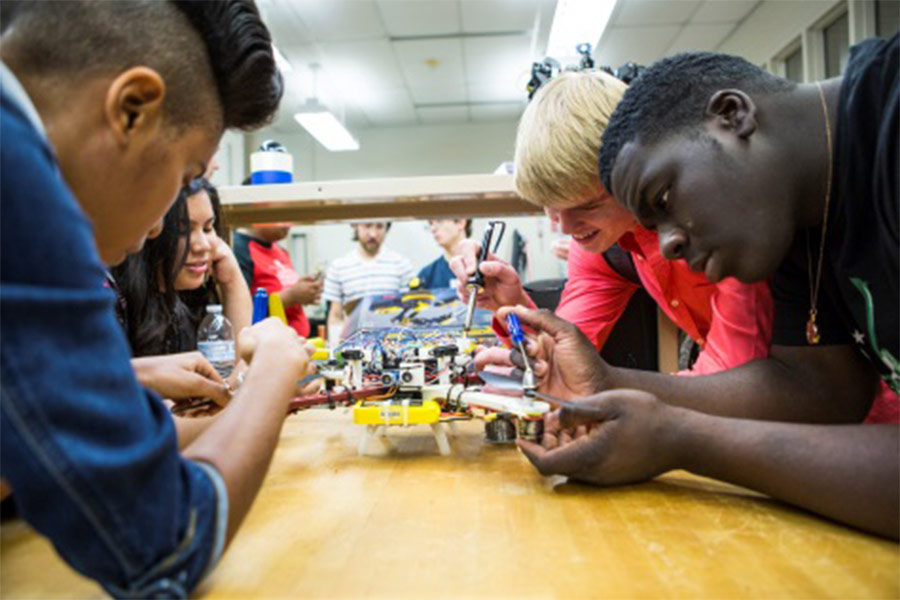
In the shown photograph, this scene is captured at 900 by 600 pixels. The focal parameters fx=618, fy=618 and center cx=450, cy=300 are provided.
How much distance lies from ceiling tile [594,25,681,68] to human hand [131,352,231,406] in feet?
16.4

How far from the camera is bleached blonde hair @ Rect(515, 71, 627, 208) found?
119 cm

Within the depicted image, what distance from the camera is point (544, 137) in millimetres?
1221

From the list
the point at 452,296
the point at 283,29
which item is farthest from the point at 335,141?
the point at 452,296

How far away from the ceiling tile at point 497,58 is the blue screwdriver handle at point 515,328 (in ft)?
15.6

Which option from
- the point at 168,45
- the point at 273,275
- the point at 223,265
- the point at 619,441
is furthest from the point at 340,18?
the point at 619,441

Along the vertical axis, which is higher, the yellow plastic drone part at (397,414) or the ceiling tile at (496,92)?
the ceiling tile at (496,92)

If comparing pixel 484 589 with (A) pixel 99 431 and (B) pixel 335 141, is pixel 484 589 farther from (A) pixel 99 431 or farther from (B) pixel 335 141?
(B) pixel 335 141

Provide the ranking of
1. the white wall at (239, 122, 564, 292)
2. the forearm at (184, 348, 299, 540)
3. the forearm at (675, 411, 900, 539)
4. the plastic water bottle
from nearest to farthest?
the forearm at (184, 348, 299, 540) < the forearm at (675, 411, 900, 539) < the plastic water bottle < the white wall at (239, 122, 564, 292)

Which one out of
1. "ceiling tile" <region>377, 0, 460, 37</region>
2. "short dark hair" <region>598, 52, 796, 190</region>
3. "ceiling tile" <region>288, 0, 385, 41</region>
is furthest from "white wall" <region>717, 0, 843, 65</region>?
"short dark hair" <region>598, 52, 796, 190</region>

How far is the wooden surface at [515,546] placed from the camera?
60 centimetres

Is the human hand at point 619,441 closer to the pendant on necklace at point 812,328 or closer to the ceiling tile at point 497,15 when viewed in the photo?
the pendant on necklace at point 812,328

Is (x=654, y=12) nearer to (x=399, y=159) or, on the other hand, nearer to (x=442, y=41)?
(x=442, y=41)

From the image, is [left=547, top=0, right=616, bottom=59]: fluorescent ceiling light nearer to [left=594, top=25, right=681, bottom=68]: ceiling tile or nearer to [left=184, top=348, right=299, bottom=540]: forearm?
[left=594, top=25, right=681, bottom=68]: ceiling tile

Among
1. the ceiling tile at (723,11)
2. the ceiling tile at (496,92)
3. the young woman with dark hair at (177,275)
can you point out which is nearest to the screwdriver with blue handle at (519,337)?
the young woman with dark hair at (177,275)
